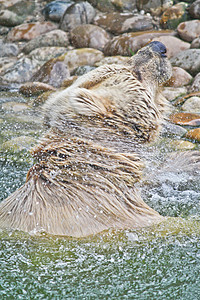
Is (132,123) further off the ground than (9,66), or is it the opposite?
(132,123)

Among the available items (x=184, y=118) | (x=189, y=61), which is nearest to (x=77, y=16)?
(x=189, y=61)

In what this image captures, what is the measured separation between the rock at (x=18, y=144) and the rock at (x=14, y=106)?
7.77ft

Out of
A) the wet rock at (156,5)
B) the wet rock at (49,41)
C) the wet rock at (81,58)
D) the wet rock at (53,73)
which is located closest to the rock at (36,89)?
the wet rock at (53,73)

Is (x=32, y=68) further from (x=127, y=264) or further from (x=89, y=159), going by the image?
(x=127, y=264)

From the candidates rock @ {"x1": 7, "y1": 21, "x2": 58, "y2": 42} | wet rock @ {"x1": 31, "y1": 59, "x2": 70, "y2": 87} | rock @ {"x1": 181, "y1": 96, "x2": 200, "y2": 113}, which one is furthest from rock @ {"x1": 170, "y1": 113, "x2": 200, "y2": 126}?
rock @ {"x1": 7, "y1": 21, "x2": 58, "y2": 42}

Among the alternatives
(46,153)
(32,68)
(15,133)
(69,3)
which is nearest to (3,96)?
(32,68)

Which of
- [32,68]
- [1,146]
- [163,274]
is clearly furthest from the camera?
[32,68]

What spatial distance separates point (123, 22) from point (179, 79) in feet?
11.6

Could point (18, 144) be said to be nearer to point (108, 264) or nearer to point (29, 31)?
point (108, 264)

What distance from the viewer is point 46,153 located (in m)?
2.97

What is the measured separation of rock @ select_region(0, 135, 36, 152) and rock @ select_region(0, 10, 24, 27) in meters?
8.46

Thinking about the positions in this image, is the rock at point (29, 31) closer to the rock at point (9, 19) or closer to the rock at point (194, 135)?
the rock at point (9, 19)

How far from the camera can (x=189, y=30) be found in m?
9.78

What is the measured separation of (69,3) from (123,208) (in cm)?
1078
